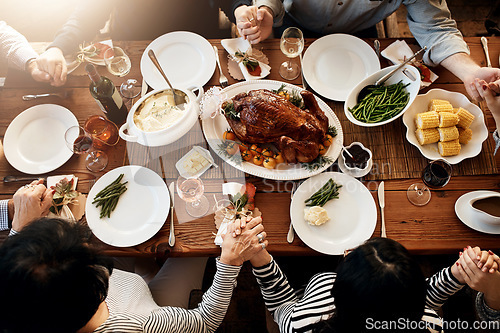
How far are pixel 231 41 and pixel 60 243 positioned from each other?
1512mm

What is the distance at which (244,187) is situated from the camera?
165 centimetres

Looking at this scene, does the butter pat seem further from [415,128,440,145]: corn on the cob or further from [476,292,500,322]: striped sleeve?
[476,292,500,322]: striped sleeve

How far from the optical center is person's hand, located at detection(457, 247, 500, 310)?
1502 mm

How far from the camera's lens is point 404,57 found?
77.6 inches

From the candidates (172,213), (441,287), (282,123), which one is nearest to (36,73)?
(172,213)

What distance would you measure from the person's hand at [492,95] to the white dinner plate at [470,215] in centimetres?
43

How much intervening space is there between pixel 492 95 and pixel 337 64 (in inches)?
34.6

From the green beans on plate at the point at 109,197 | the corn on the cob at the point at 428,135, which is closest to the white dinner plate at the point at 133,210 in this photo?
the green beans on plate at the point at 109,197

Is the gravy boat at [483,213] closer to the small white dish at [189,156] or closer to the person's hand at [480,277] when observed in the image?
the person's hand at [480,277]

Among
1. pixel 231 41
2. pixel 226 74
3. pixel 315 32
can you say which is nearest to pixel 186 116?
pixel 226 74

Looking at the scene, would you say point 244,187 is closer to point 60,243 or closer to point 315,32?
point 60,243

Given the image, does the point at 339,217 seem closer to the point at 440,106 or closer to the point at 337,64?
the point at 440,106

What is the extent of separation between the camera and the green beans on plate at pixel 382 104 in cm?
175

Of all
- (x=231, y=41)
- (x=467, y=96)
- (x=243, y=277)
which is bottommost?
(x=243, y=277)
